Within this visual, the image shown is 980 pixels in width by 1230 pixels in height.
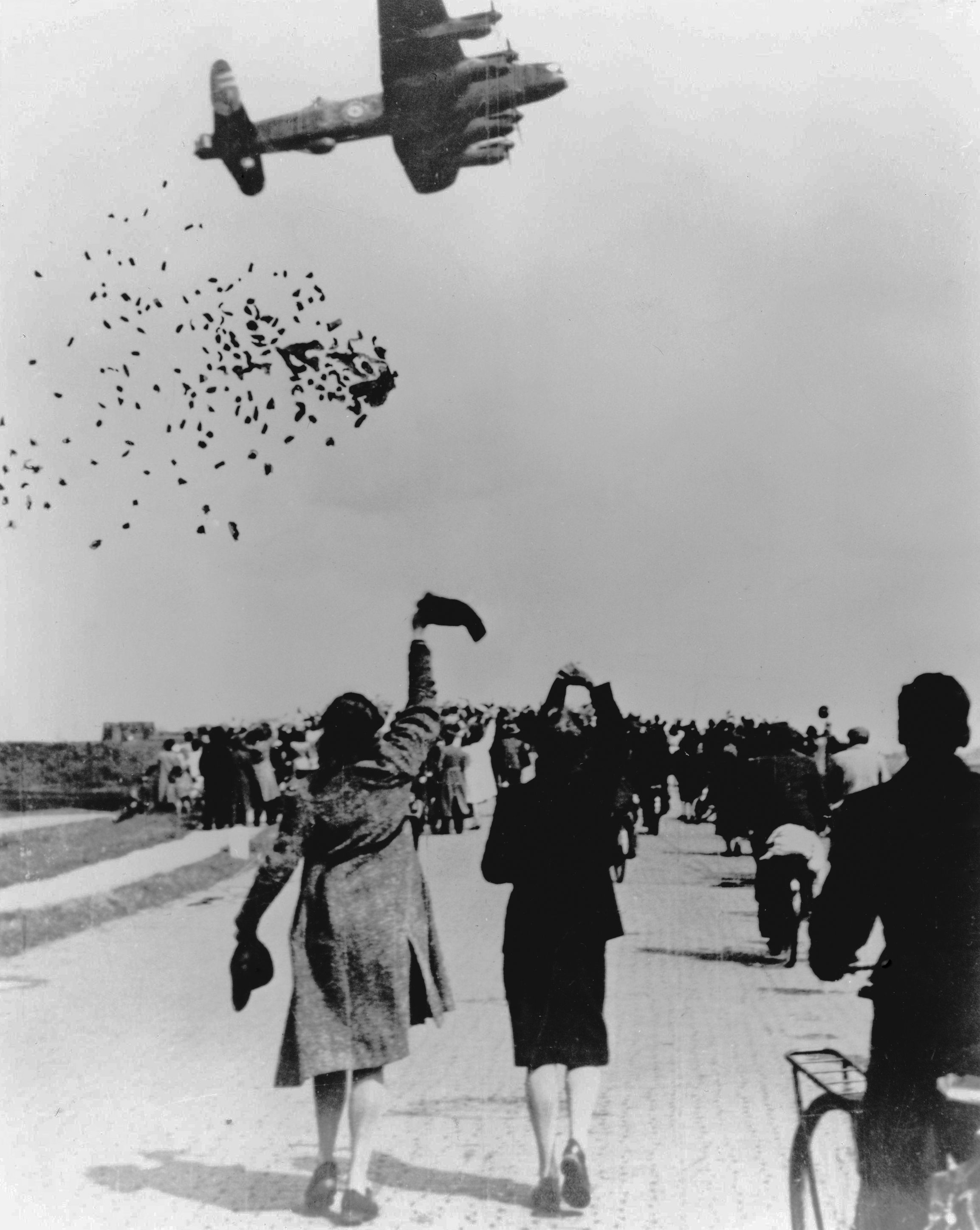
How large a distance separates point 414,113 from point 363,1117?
7276 mm

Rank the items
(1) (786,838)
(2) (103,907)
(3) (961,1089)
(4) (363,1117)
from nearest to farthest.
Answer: (3) (961,1089), (4) (363,1117), (1) (786,838), (2) (103,907)

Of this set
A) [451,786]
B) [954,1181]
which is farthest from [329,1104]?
[451,786]

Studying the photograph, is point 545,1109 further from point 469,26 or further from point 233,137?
point 233,137

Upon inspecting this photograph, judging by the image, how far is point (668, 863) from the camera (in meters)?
18.5

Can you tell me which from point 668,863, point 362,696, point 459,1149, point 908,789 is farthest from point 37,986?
point 668,863

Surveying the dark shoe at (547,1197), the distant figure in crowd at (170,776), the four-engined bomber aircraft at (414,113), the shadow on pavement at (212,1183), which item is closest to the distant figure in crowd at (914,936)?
the dark shoe at (547,1197)

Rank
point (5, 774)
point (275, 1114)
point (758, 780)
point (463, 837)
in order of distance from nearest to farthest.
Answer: point (275, 1114) < point (758, 780) < point (463, 837) < point (5, 774)

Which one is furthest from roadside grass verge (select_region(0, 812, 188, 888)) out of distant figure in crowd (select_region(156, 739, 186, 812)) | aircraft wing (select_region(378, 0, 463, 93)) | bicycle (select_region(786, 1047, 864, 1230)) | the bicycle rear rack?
the bicycle rear rack

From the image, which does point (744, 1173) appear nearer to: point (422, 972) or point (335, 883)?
point (422, 972)

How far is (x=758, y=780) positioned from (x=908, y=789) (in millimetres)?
7209

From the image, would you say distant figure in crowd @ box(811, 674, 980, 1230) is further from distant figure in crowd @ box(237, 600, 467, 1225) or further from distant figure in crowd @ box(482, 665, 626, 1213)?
distant figure in crowd @ box(237, 600, 467, 1225)

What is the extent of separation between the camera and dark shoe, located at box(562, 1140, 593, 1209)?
5.47 m

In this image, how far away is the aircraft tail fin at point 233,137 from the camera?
10.1 meters

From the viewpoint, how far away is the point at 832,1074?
4.39m
